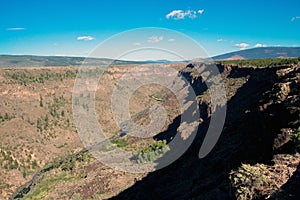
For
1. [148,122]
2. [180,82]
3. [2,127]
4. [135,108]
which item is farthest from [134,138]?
[180,82]

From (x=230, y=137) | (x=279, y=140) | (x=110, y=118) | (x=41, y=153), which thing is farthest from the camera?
(x=110, y=118)

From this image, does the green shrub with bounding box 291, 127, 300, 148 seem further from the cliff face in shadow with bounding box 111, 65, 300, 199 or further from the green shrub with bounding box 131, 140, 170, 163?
the green shrub with bounding box 131, 140, 170, 163

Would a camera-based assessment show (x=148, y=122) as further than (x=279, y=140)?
Yes

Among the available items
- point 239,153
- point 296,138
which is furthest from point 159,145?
point 296,138

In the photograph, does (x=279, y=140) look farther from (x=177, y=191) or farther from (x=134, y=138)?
(x=134, y=138)

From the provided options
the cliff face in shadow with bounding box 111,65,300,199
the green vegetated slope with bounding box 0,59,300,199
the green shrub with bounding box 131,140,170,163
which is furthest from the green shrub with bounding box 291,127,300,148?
the green shrub with bounding box 131,140,170,163

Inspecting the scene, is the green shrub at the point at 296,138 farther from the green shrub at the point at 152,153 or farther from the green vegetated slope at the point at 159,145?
the green shrub at the point at 152,153

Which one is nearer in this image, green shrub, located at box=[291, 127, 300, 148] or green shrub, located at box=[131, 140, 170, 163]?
green shrub, located at box=[291, 127, 300, 148]

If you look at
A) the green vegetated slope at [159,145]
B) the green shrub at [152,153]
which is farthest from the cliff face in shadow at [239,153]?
the green shrub at [152,153]
